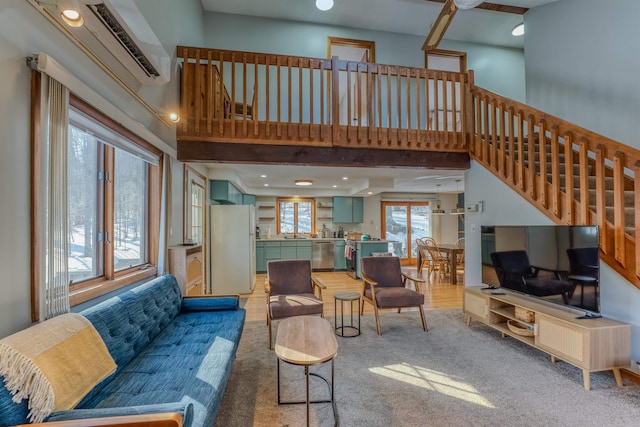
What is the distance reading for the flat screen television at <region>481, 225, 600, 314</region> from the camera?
7.86ft

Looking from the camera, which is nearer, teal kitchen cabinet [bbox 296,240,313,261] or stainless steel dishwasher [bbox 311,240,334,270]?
teal kitchen cabinet [bbox 296,240,313,261]


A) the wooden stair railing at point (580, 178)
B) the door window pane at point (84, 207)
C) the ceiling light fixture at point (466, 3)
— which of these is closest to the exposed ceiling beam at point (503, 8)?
the wooden stair railing at point (580, 178)

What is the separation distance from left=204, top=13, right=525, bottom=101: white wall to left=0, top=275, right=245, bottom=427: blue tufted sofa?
4.51m

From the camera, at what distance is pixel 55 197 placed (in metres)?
1.52

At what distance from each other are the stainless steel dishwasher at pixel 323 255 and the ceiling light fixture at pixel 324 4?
4.90 metres

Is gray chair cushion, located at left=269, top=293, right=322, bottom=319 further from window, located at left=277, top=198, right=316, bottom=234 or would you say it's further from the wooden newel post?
window, located at left=277, top=198, right=316, bottom=234

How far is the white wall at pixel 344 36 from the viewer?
5.25 m

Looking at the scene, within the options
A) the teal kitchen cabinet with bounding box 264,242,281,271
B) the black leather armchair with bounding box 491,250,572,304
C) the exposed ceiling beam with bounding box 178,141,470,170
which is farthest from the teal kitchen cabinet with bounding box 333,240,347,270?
the black leather armchair with bounding box 491,250,572,304

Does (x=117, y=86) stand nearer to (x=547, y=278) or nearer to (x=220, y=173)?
(x=220, y=173)

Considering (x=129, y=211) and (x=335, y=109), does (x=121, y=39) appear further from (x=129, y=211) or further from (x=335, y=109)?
(x=335, y=109)

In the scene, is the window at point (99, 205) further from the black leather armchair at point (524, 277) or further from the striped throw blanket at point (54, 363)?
the black leather armchair at point (524, 277)

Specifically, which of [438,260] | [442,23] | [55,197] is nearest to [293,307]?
[55,197]

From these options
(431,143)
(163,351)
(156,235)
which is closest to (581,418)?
(163,351)

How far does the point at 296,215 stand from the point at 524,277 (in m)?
6.09
